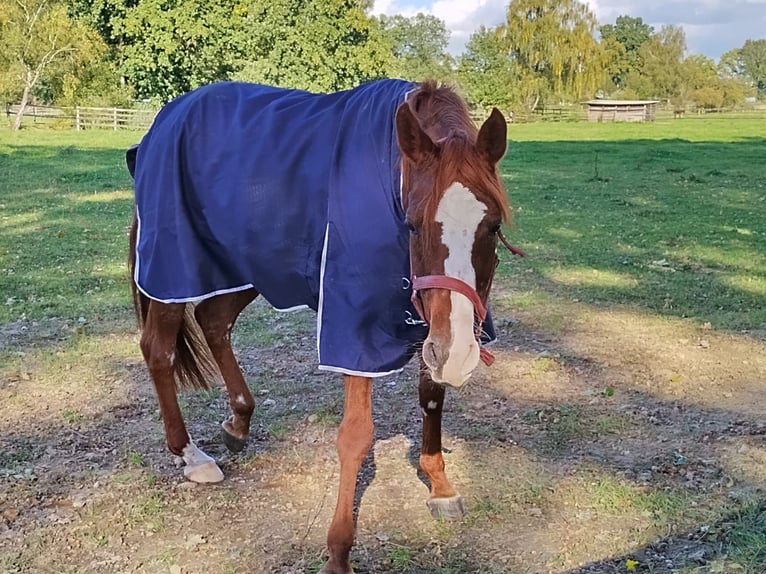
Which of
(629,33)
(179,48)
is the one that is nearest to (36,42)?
(179,48)

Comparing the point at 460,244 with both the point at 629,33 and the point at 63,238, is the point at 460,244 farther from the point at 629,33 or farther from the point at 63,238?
the point at 629,33

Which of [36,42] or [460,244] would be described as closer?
[460,244]

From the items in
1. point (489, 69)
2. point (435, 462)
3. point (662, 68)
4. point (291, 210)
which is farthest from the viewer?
point (662, 68)

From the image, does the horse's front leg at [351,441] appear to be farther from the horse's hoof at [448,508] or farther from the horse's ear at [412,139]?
the horse's ear at [412,139]

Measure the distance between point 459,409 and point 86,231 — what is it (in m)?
7.02

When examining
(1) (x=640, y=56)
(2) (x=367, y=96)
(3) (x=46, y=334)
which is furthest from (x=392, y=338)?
(1) (x=640, y=56)

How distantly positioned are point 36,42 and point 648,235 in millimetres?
34256

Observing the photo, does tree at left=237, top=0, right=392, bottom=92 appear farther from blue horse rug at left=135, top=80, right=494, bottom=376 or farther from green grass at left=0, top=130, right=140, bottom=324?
blue horse rug at left=135, top=80, right=494, bottom=376

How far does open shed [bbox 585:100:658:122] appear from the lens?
Answer: 5372 centimetres

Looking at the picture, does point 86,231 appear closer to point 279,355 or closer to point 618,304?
point 279,355

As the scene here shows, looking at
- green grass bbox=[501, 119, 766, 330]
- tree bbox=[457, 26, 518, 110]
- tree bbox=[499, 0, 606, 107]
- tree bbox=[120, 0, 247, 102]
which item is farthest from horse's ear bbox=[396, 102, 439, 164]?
tree bbox=[499, 0, 606, 107]

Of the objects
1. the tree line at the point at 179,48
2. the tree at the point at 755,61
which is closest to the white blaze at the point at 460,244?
the tree line at the point at 179,48

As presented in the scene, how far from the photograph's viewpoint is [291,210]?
3336 mm

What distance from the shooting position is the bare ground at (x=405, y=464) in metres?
3.30
